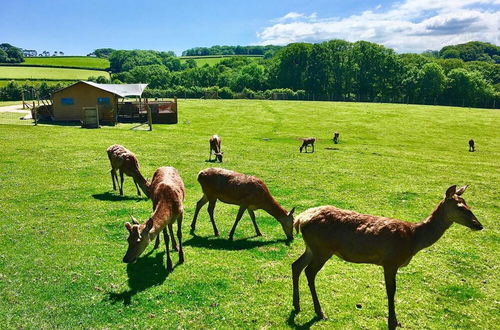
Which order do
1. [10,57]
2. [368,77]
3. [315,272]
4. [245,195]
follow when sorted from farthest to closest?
[10,57] < [368,77] < [245,195] < [315,272]

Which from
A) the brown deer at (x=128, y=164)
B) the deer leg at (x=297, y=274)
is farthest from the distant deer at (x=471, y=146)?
the deer leg at (x=297, y=274)

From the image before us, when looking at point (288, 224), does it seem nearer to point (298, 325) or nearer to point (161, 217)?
point (161, 217)

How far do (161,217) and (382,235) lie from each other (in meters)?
6.10

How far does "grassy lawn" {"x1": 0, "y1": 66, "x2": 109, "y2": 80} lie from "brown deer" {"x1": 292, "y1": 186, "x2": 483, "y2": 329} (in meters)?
135

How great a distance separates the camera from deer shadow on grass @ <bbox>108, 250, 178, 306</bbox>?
9766mm

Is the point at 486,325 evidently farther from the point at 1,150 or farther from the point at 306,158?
the point at 1,150

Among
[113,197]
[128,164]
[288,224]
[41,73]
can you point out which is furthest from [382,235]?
[41,73]

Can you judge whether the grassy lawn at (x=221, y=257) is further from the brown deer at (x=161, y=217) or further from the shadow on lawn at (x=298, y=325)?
the brown deer at (x=161, y=217)

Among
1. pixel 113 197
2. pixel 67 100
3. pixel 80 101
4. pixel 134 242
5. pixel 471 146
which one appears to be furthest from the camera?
pixel 80 101

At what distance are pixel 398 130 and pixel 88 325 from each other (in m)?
58.9

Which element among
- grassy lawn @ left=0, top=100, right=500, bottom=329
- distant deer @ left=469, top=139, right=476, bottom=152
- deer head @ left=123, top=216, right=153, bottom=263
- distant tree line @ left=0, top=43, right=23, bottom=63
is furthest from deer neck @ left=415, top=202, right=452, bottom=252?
distant tree line @ left=0, top=43, right=23, bottom=63

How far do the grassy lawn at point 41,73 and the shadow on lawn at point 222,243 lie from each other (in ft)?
424

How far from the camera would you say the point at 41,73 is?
431 feet

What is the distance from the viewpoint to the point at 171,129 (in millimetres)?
50438
